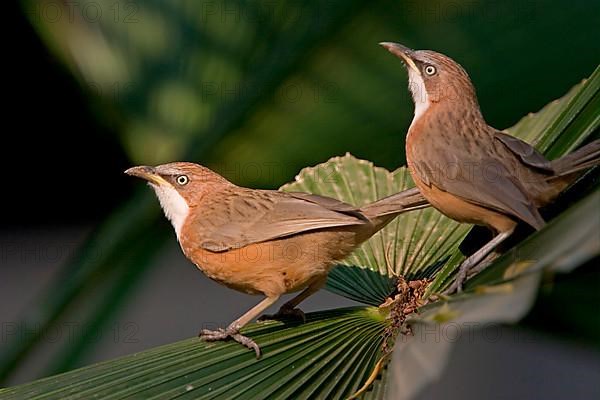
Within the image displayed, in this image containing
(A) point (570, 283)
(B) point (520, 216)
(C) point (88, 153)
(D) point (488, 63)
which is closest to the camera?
(A) point (570, 283)

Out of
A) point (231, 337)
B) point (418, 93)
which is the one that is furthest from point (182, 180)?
point (231, 337)

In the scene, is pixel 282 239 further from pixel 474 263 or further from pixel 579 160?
pixel 579 160

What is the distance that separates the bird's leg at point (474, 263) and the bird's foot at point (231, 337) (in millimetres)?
556

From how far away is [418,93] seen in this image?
333cm

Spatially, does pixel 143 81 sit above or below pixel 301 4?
above

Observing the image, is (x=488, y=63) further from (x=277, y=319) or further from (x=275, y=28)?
(x=277, y=319)

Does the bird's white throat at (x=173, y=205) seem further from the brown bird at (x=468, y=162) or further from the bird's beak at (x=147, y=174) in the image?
the brown bird at (x=468, y=162)

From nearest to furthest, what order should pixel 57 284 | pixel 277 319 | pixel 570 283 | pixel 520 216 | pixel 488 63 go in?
pixel 570 283 → pixel 520 216 → pixel 277 319 → pixel 57 284 → pixel 488 63

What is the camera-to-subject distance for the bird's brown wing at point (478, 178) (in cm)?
261

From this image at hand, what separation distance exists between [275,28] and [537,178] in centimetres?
121

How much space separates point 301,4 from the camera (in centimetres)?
327

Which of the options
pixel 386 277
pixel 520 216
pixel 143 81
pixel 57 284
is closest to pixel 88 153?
pixel 143 81

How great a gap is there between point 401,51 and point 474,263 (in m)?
1.04

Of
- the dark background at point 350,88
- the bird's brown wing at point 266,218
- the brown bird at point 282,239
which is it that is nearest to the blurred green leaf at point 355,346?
the brown bird at point 282,239
